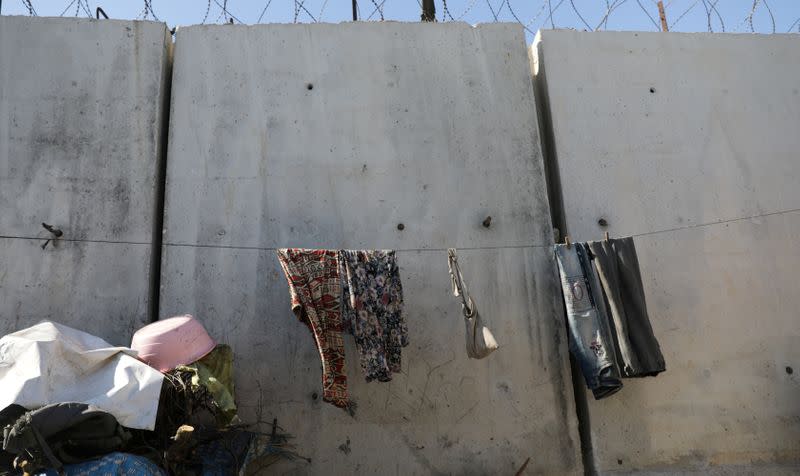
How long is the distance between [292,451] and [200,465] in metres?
0.79

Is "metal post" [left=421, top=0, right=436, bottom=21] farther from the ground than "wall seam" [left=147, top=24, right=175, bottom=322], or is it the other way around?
"metal post" [left=421, top=0, right=436, bottom=21]

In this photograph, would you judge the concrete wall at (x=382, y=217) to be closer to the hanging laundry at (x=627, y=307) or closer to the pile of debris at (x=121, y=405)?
the hanging laundry at (x=627, y=307)

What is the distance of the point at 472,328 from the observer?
437 centimetres

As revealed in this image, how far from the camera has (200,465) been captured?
391 cm

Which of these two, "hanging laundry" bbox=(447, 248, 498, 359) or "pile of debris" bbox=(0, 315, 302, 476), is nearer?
"pile of debris" bbox=(0, 315, 302, 476)

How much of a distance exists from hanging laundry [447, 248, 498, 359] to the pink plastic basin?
60.7 inches

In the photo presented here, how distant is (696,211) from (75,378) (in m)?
4.23

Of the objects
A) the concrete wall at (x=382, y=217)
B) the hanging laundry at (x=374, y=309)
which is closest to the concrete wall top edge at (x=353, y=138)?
the concrete wall at (x=382, y=217)

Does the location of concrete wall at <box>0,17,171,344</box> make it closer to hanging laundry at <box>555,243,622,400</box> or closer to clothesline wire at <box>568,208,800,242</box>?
hanging laundry at <box>555,243,622,400</box>

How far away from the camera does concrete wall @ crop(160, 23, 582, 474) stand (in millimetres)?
4691

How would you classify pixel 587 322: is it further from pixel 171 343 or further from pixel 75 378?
pixel 75 378

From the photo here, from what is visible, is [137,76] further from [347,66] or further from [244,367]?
[244,367]

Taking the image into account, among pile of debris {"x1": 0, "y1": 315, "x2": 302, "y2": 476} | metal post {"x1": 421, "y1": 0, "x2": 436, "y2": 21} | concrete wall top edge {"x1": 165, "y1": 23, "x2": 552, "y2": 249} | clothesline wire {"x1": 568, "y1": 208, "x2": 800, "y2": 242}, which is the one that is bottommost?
pile of debris {"x1": 0, "y1": 315, "x2": 302, "y2": 476}

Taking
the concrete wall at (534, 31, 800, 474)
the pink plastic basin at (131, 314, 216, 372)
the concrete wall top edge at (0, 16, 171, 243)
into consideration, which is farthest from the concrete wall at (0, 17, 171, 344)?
the concrete wall at (534, 31, 800, 474)
